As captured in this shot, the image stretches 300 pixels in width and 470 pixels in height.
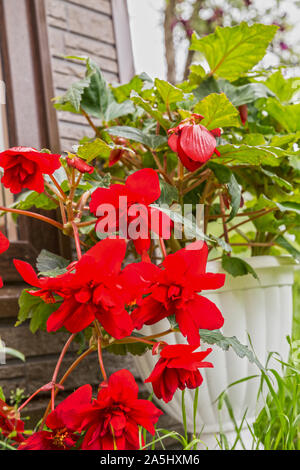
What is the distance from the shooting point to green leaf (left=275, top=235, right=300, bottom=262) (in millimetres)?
887

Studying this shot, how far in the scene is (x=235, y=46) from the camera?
90cm

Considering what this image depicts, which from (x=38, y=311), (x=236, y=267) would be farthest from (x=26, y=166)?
(x=236, y=267)

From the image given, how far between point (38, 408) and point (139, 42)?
4.66 ft

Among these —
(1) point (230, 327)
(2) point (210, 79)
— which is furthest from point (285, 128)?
(1) point (230, 327)

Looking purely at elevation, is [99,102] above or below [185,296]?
above

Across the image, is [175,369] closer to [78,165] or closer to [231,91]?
[78,165]

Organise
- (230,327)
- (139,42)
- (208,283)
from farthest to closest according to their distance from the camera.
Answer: (139,42)
(230,327)
(208,283)

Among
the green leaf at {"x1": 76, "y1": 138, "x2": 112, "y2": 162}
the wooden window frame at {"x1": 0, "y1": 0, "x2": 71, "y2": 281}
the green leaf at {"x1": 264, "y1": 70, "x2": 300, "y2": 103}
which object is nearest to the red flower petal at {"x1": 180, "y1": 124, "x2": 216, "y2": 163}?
the green leaf at {"x1": 76, "y1": 138, "x2": 112, "y2": 162}

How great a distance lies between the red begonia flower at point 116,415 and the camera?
1.76 ft

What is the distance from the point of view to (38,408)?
0.99 m

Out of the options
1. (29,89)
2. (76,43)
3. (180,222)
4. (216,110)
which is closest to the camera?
(180,222)

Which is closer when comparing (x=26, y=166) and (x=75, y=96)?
(x=26, y=166)

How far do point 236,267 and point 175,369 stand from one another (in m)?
0.32

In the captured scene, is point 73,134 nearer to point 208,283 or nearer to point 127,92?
point 127,92
